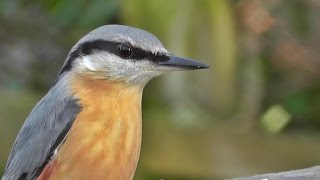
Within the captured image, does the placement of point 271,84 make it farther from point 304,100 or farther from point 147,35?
point 147,35

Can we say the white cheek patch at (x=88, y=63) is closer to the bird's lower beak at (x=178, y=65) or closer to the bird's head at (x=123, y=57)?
the bird's head at (x=123, y=57)

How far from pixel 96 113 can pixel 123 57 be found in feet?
0.78

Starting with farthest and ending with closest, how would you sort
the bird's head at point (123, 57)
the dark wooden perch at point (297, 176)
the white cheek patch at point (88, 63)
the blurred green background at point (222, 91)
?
the blurred green background at point (222, 91) → the white cheek patch at point (88, 63) → the bird's head at point (123, 57) → the dark wooden perch at point (297, 176)

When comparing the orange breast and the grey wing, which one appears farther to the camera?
the grey wing

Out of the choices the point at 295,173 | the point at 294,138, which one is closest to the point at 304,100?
the point at 294,138

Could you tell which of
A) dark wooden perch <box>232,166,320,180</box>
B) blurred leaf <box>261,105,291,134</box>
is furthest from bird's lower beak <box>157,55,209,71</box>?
blurred leaf <box>261,105,291,134</box>

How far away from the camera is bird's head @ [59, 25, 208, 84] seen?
3852 millimetres

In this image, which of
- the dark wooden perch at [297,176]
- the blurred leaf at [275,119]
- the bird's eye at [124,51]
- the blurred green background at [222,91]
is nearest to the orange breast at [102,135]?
the bird's eye at [124,51]

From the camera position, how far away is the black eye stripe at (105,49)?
3869 millimetres

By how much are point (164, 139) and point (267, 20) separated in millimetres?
777

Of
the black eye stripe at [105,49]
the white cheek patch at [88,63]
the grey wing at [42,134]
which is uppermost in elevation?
the black eye stripe at [105,49]

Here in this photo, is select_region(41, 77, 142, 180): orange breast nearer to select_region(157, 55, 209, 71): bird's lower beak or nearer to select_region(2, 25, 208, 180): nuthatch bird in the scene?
select_region(2, 25, 208, 180): nuthatch bird

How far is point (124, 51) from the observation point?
12.9ft

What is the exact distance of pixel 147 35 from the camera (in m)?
3.84
